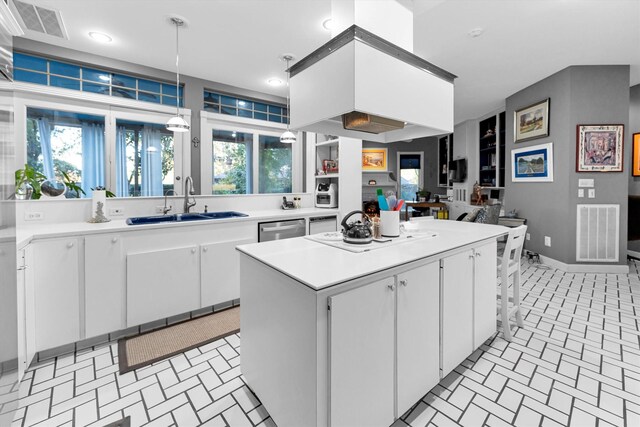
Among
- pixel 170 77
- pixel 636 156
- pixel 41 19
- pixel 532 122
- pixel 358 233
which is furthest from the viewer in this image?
pixel 532 122

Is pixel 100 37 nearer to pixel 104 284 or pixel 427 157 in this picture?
pixel 104 284

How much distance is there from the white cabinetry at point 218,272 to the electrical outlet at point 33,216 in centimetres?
141

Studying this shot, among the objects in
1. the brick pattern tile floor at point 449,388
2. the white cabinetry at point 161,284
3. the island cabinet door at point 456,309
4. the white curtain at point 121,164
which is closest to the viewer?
the brick pattern tile floor at point 449,388

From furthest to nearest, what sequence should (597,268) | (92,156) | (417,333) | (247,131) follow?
(247,131), (597,268), (92,156), (417,333)

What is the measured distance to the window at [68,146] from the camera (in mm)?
2828

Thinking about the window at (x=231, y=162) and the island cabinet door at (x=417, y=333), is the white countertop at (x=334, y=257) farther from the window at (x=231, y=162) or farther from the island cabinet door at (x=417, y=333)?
the window at (x=231, y=162)

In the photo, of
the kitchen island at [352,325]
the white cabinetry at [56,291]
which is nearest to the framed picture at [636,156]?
the kitchen island at [352,325]

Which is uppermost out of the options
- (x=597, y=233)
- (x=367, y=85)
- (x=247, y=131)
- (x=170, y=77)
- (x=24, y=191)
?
(x=170, y=77)

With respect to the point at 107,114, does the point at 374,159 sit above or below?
above

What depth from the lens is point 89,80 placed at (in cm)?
313

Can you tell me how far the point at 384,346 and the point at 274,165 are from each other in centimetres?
361

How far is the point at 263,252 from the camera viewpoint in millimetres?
1622

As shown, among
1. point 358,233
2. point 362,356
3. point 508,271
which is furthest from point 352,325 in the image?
point 508,271

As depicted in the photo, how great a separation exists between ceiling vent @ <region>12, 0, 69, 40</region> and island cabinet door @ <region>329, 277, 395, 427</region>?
3.30 meters
